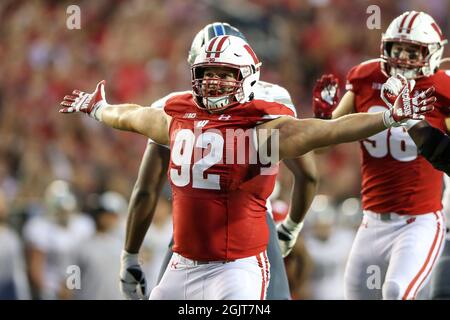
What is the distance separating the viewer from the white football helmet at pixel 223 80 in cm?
460

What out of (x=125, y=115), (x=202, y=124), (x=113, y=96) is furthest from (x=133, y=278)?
(x=113, y=96)

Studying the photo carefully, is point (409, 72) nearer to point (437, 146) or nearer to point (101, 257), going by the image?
point (437, 146)

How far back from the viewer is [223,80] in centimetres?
461

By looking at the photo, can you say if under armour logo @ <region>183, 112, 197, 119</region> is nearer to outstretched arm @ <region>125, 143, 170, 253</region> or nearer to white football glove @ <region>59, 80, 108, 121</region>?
white football glove @ <region>59, 80, 108, 121</region>

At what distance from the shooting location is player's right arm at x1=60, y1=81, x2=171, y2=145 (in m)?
4.80

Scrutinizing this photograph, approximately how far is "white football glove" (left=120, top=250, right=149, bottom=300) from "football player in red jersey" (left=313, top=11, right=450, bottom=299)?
3.66 feet

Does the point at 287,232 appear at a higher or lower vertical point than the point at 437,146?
lower

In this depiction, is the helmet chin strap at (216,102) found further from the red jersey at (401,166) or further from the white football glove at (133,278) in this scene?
the white football glove at (133,278)

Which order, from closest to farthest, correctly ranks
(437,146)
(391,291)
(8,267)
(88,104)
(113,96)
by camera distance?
(437,146) → (88,104) → (391,291) → (8,267) → (113,96)

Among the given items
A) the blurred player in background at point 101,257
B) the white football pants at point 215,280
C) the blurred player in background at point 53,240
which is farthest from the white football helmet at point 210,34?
the blurred player in background at point 53,240

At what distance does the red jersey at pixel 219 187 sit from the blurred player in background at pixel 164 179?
27.2 inches

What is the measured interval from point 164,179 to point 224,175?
1122 mm

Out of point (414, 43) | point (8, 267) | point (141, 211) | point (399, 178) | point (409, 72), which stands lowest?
point (8, 267)

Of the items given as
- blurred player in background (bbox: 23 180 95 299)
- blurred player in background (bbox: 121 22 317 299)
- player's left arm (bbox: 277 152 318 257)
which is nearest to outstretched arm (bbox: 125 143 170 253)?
blurred player in background (bbox: 121 22 317 299)
